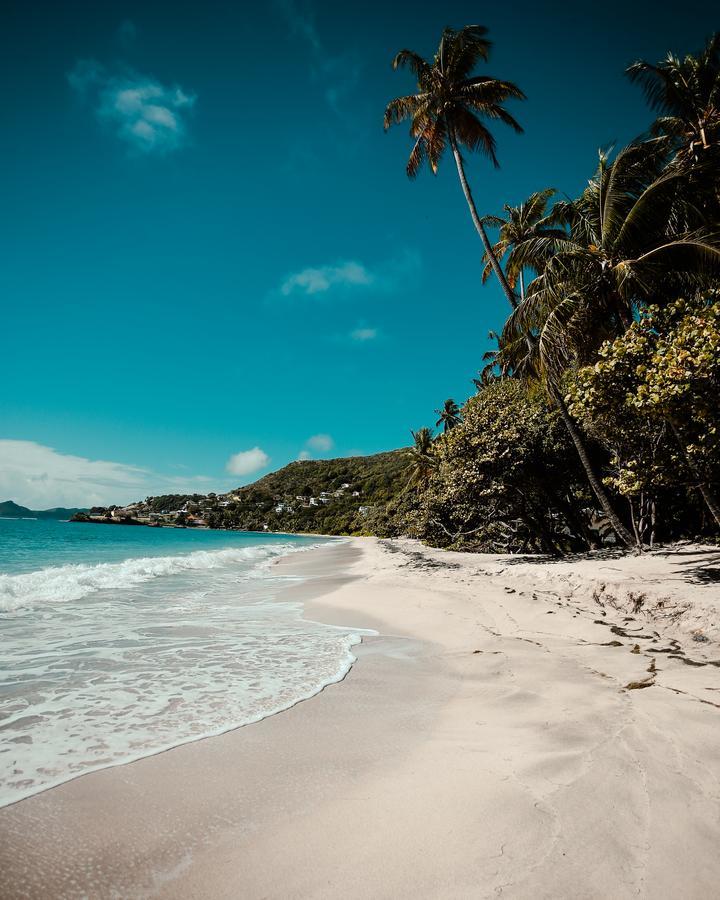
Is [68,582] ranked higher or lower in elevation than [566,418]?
lower

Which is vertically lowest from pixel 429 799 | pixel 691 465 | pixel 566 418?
pixel 429 799

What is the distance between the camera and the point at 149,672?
18.0 feet

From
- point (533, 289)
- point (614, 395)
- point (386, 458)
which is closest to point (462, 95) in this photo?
point (533, 289)

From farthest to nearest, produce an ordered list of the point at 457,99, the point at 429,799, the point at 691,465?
the point at 457,99, the point at 691,465, the point at 429,799

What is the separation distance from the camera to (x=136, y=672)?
546cm

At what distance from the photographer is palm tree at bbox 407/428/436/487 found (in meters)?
38.2

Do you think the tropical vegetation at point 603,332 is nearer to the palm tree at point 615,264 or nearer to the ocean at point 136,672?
the palm tree at point 615,264

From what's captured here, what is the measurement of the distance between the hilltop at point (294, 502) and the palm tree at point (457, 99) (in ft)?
223

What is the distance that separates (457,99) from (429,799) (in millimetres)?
20807

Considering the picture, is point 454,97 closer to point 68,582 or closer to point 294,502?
point 68,582

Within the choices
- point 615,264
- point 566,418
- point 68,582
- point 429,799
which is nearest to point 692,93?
point 615,264

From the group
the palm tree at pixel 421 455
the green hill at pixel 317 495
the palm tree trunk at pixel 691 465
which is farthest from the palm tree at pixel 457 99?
the green hill at pixel 317 495

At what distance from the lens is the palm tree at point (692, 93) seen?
12.3 m

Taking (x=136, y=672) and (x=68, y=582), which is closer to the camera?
(x=136, y=672)
